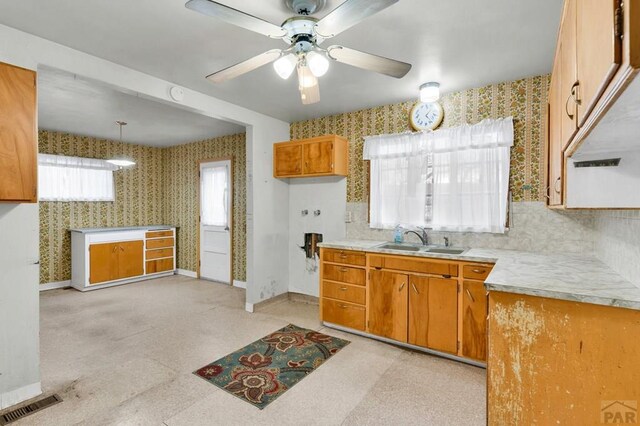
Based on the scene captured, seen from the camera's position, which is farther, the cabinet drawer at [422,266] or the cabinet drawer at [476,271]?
the cabinet drawer at [422,266]

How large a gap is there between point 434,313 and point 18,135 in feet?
11.0

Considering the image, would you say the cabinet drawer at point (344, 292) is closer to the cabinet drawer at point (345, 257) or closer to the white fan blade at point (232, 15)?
the cabinet drawer at point (345, 257)

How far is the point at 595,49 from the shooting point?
2.88 feet

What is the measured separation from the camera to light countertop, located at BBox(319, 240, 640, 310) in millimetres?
1426

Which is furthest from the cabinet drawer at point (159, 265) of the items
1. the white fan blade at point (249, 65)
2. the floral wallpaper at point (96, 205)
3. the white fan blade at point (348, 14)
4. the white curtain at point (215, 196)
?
the white fan blade at point (348, 14)

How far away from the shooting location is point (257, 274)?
4027mm

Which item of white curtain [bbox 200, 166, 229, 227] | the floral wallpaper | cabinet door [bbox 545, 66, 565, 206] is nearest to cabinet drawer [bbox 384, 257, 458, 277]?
cabinet door [bbox 545, 66, 565, 206]

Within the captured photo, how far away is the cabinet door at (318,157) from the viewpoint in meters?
3.78

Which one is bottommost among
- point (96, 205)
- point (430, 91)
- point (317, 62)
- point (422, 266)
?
point (422, 266)

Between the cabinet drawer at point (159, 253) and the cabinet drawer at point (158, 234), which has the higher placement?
the cabinet drawer at point (158, 234)

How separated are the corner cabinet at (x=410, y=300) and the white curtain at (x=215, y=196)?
2.72 meters

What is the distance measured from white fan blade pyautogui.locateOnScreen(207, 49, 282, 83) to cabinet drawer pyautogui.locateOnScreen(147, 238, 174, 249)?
15.1 ft

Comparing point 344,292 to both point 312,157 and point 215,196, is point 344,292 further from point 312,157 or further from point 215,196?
point 215,196

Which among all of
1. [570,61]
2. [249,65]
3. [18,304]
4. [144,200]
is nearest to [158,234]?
[144,200]
